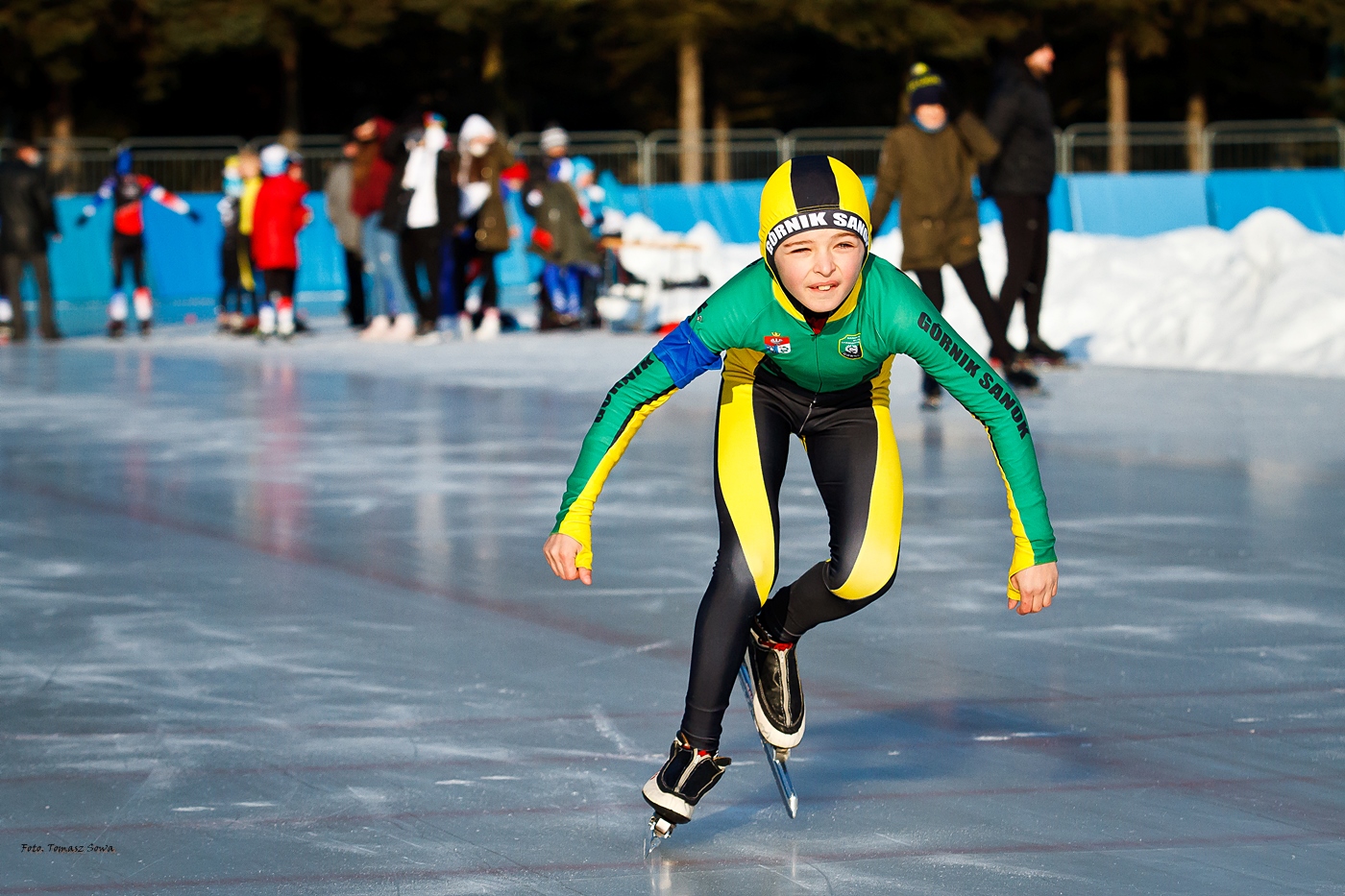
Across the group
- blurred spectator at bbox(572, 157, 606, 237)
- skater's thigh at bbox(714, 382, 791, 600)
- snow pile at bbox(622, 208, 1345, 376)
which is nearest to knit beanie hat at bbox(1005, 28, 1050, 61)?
snow pile at bbox(622, 208, 1345, 376)

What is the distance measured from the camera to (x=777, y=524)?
3.96 meters

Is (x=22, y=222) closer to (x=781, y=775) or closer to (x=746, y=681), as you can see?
(x=746, y=681)

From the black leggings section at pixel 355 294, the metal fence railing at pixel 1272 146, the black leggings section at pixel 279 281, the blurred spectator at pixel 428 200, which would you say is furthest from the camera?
the metal fence railing at pixel 1272 146

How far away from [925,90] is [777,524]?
296 inches

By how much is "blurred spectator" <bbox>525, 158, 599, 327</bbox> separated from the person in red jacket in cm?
223

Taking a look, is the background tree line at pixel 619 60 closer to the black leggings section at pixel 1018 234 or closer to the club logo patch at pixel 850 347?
the black leggings section at pixel 1018 234

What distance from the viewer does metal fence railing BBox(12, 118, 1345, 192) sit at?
25812 mm

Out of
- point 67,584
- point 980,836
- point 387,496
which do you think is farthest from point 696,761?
point 387,496

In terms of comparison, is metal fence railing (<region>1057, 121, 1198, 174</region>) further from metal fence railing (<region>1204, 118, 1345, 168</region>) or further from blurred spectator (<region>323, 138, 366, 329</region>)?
blurred spectator (<region>323, 138, 366, 329</region>)

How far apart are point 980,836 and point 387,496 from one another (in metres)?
5.15

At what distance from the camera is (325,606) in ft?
20.7

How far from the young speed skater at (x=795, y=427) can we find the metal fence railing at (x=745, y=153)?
21531mm

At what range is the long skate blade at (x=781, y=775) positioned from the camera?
13.1ft

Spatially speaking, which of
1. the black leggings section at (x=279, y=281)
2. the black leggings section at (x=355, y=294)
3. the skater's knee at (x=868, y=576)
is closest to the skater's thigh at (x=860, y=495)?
the skater's knee at (x=868, y=576)
